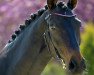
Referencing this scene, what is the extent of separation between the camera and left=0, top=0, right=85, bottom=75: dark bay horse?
412 centimetres

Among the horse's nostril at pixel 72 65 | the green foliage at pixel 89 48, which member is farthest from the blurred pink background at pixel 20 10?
the horse's nostril at pixel 72 65

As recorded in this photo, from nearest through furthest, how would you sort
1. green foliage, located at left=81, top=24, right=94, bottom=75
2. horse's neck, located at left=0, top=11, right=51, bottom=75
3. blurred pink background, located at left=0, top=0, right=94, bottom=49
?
horse's neck, located at left=0, top=11, right=51, bottom=75 → green foliage, located at left=81, top=24, right=94, bottom=75 → blurred pink background, located at left=0, top=0, right=94, bottom=49

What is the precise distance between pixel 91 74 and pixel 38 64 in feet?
13.8

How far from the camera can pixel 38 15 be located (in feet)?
15.0

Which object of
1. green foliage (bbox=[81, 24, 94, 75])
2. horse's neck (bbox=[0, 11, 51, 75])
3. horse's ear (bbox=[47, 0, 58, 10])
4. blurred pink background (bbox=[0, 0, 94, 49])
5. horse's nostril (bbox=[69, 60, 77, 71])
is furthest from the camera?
blurred pink background (bbox=[0, 0, 94, 49])

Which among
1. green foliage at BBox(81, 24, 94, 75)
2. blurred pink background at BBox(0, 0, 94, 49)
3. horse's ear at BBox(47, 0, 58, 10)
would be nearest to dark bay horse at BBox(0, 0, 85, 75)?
horse's ear at BBox(47, 0, 58, 10)

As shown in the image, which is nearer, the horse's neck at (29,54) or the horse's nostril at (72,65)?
the horse's nostril at (72,65)

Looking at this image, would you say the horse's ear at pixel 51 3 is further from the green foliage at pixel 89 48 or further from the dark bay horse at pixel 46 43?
the green foliage at pixel 89 48

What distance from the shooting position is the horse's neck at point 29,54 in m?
4.44

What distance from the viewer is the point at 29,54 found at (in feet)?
14.8

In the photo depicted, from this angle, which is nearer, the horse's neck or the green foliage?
the horse's neck

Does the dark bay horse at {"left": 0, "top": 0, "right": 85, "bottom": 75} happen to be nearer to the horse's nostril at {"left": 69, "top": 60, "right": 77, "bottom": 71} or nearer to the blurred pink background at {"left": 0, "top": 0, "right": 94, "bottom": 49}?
the horse's nostril at {"left": 69, "top": 60, "right": 77, "bottom": 71}

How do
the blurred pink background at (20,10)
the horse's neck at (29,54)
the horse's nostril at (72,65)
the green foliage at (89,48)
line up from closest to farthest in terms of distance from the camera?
1. the horse's nostril at (72,65)
2. the horse's neck at (29,54)
3. the green foliage at (89,48)
4. the blurred pink background at (20,10)

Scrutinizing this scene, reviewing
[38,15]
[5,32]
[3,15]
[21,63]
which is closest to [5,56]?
[21,63]
